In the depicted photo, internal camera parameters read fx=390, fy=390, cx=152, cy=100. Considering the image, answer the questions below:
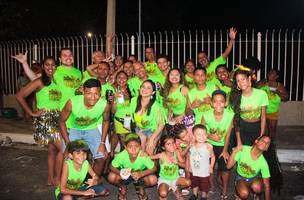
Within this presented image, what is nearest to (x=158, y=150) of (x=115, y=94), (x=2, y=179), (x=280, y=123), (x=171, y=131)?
(x=171, y=131)

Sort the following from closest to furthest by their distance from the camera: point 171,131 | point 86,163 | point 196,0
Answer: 1. point 86,163
2. point 171,131
3. point 196,0

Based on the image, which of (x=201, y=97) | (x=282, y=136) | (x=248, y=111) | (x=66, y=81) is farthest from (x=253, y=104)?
(x=282, y=136)

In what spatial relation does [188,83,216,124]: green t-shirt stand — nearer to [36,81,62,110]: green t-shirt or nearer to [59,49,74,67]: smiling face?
[59,49,74,67]: smiling face

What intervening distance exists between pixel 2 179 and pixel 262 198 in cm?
401

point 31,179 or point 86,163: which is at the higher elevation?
point 86,163

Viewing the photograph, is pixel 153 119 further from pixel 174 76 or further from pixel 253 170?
pixel 253 170

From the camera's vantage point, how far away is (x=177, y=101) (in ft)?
19.8

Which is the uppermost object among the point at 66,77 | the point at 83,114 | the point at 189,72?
the point at 189,72

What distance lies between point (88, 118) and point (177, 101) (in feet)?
4.89

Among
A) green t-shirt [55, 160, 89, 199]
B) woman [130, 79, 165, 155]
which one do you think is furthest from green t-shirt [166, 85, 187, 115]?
green t-shirt [55, 160, 89, 199]

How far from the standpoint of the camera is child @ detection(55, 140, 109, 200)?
455 centimetres

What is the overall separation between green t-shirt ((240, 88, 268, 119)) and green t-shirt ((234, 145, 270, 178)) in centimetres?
49

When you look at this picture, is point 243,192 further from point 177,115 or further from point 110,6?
point 110,6

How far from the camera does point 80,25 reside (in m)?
18.5
